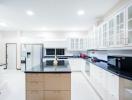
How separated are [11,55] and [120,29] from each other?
8640 millimetres

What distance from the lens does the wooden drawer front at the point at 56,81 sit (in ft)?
10.4

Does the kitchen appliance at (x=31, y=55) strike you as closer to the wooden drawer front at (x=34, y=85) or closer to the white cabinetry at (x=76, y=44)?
the white cabinetry at (x=76, y=44)

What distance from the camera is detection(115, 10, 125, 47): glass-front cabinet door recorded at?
10.3ft

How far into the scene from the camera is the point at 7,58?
1016 cm

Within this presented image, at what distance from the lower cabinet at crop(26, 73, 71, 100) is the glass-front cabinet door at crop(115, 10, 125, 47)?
1432 millimetres

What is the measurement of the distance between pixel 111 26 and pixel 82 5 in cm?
115

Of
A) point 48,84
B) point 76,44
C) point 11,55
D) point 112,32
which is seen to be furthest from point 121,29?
point 11,55

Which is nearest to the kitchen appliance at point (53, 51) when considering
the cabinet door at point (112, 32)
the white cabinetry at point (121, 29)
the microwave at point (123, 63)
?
the white cabinetry at point (121, 29)

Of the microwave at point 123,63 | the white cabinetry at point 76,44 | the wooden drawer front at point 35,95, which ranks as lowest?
the wooden drawer front at point 35,95

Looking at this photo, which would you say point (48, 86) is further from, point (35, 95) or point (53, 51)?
point (53, 51)

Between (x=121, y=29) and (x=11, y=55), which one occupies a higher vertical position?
(x=121, y=29)

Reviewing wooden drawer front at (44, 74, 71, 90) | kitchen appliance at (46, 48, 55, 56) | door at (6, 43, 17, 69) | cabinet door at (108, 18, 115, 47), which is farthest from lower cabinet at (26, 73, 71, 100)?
door at (6, 43, 17, 69)

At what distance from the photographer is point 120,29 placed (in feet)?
11.0

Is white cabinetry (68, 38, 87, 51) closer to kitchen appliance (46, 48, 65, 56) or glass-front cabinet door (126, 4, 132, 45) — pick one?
kitchen appliance (46, 48, 65, 56)
